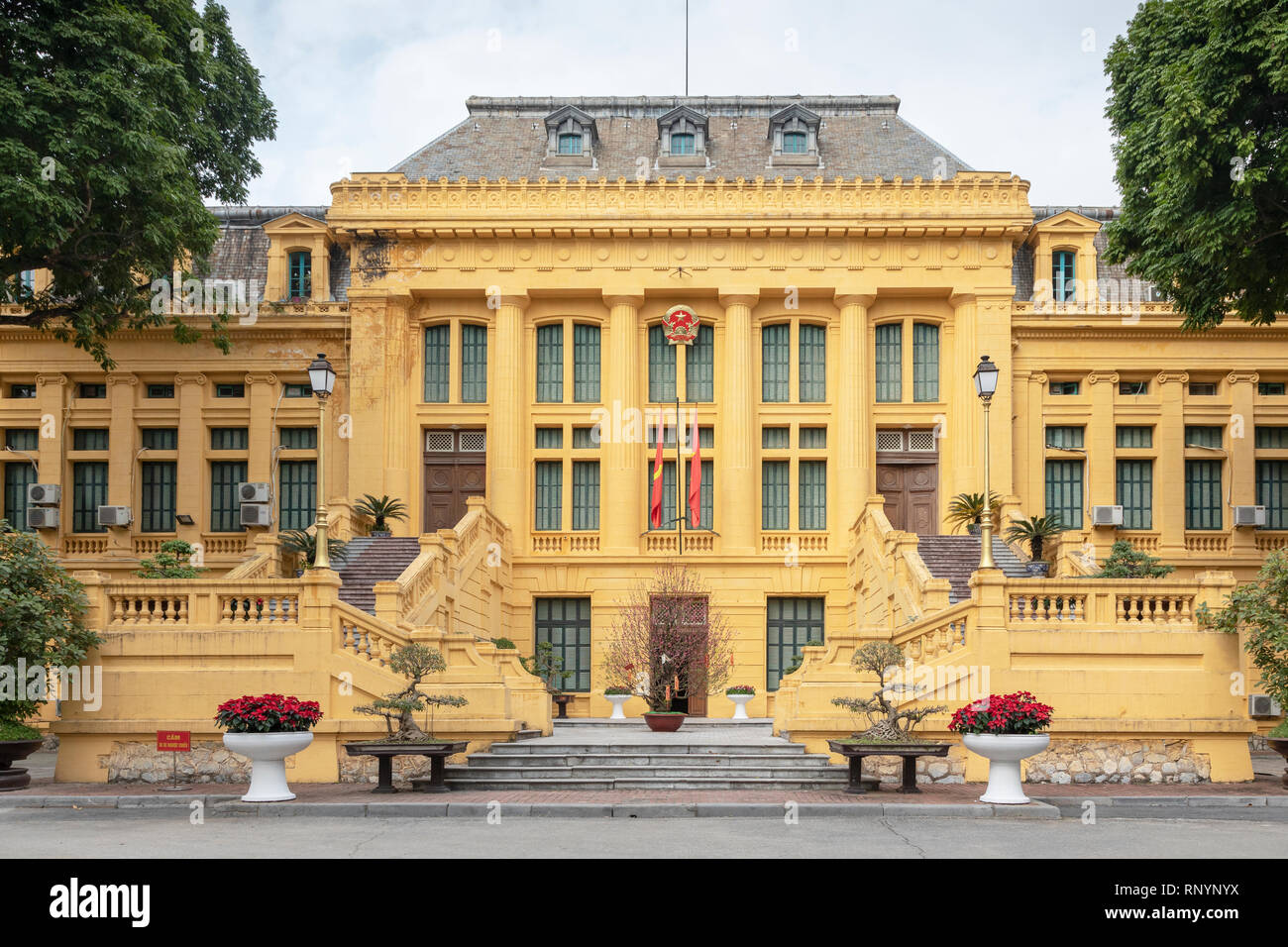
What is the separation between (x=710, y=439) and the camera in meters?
39.3

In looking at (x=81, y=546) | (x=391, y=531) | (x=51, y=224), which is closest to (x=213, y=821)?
(x=51, y=224)

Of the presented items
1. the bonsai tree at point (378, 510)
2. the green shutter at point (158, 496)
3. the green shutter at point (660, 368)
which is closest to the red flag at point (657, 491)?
the green shutter at point (660, 368)

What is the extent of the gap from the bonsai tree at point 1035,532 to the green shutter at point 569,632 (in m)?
11.4

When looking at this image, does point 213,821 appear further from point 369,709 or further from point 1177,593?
point 1177,593

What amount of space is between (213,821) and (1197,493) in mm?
30164

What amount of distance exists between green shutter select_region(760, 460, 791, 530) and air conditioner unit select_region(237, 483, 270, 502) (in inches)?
537

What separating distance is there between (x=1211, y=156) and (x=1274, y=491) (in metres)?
15.7

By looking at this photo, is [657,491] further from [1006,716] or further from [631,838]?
[631,838]

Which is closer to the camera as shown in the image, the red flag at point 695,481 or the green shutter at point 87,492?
the red flag at point 695,481

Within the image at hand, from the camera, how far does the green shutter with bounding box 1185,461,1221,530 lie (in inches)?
1545

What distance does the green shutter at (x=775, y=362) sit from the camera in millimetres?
39312

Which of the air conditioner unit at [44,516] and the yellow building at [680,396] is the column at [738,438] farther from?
the air conditioner unit at [44,516]

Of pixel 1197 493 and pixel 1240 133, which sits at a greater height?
pixel 1240 133

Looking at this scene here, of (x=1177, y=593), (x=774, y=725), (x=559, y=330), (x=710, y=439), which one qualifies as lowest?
(x=774, y=725)
